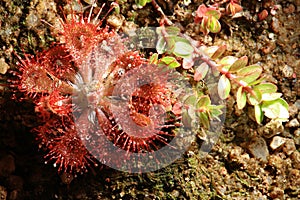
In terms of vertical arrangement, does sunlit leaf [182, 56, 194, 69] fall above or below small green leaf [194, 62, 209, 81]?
above

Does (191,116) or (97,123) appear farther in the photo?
(191,116)

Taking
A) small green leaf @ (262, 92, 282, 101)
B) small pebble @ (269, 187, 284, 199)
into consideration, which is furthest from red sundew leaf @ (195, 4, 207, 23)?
small pebble @ (269, 187, 284, 199)

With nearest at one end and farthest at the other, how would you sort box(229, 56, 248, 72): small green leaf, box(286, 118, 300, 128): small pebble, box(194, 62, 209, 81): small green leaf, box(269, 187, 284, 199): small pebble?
box(229, 56, 248, 72): small green leaf < box(194, 62, 209, 81): small green leaf < box(269, 187, 284, 199): small pebble < box(286, 118, 300, 128): small pebble

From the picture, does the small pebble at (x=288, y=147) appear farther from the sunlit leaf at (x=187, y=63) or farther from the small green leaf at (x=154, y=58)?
the small green leaf at (x=154, y=58)

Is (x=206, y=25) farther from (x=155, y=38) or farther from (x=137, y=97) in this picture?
(x=137, y=97)

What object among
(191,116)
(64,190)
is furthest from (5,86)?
(191,116)

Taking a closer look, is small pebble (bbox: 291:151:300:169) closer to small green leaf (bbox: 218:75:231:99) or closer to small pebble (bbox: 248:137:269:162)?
small pebble (bbox: 248:137:269:162)
